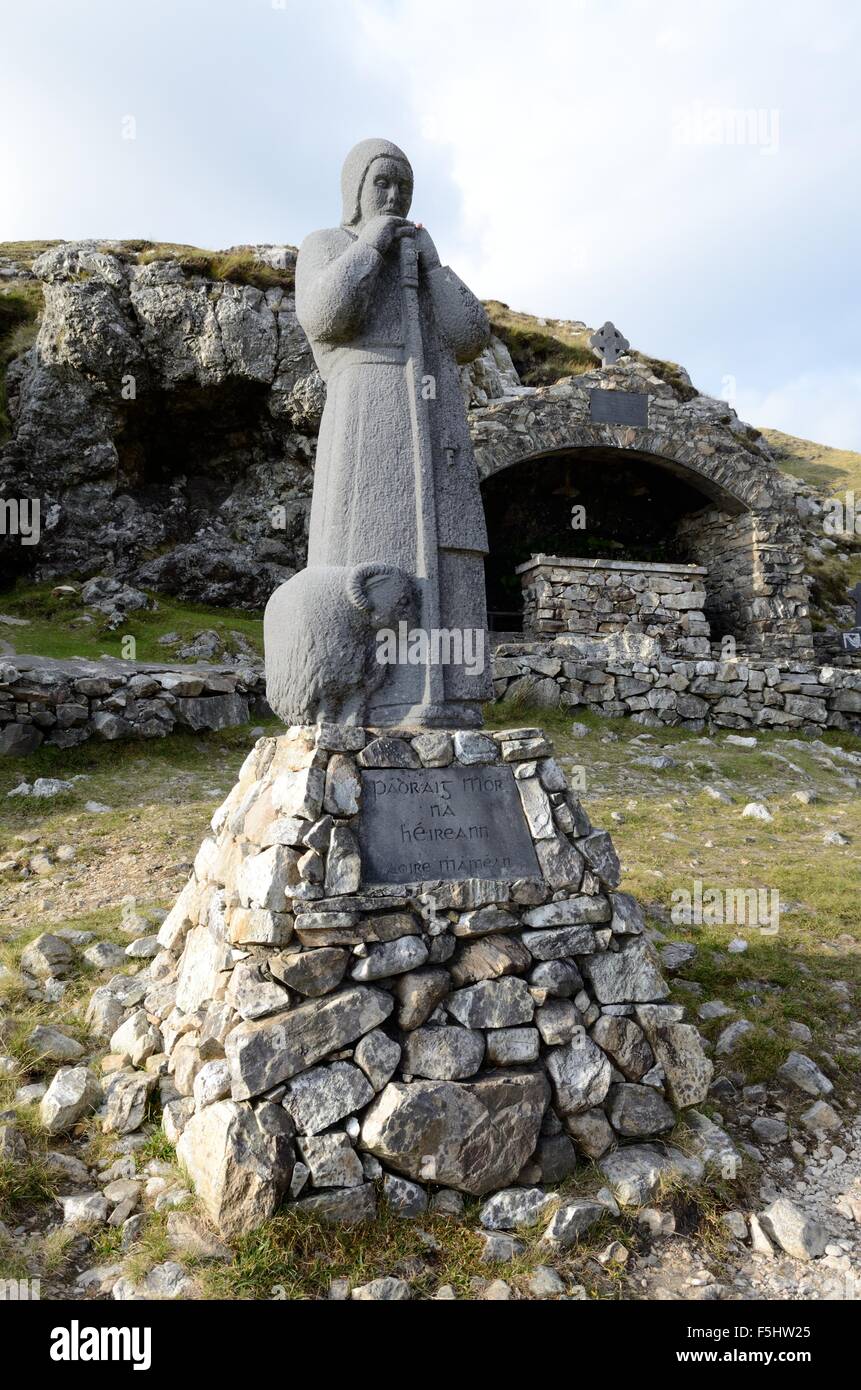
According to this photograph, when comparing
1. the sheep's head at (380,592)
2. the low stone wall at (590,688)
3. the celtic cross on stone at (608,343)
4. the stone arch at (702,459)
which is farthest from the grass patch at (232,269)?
the sheep's head at (380,592)

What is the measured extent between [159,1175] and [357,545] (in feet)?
8.63

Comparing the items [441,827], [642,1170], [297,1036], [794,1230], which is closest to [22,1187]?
[297,1036]

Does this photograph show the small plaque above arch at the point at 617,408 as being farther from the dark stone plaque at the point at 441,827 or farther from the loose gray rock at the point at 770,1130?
the loose gray rock at the point at 770,1130

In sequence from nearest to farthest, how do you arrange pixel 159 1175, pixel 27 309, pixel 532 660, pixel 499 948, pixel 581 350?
pixel 159 1175, pixel 499 948, pixel 532 660, pixel 27 309, pixel 581 350

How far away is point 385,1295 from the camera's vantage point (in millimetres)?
2385

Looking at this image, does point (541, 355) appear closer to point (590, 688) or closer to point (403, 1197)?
point (590, 688)

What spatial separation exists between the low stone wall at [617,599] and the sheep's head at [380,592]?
10473 millimetres

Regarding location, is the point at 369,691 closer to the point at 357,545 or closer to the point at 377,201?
the point at 357,545

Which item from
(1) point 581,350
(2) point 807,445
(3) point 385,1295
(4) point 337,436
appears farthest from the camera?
(2) point 807,445

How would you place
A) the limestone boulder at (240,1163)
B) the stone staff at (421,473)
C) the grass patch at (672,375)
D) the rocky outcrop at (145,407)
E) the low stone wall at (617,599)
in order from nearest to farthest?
1. the limestone boulder at (240,1163)
2. the stone staff at (421,473)
3. the low stone wall at (617,599)
4. the rocky outcrop at (145,407)
5. the grass patch at (672,375)

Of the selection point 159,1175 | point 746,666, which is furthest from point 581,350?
point 159,1175

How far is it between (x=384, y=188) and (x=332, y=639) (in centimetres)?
243

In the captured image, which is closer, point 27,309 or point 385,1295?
point 385,1295

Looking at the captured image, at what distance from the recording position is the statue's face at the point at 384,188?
4.14 metres
